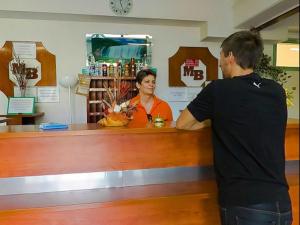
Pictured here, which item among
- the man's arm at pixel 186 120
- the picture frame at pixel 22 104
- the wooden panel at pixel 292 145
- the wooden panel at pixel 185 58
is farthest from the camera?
the wooden panel at pixel 185 58

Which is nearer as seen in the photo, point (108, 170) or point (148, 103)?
point (108, 170)

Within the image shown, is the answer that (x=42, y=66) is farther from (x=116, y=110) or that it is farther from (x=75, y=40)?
(x=116, y=110)

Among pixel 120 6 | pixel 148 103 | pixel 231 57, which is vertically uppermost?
pixel 120 6

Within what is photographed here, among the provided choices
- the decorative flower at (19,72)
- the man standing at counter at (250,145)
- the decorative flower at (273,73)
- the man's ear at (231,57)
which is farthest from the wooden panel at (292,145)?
the decorative flower at (19,72)

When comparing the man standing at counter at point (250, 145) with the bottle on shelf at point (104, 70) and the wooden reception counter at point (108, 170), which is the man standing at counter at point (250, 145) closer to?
the wooden reception counter at point (108, 170)

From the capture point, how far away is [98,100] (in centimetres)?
356

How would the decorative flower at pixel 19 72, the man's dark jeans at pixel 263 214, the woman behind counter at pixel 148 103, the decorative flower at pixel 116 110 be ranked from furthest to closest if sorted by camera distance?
the decorative flower at pixel 19 72 < the woman behind counter at pixel 148 103 < the decorative flower at pixel 116 110 < the man's dark jeans at pixel 263 214

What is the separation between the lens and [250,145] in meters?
1.01

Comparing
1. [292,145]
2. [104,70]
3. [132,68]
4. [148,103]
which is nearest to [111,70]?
[104,70]

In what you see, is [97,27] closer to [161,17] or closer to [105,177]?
[161,17]

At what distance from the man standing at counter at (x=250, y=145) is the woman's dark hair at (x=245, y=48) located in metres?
0.06

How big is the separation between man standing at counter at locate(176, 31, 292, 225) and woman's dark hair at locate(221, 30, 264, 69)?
Answer: 0.06m

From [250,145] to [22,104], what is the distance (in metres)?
2.89

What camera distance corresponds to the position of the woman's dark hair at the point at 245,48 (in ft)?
3.57
